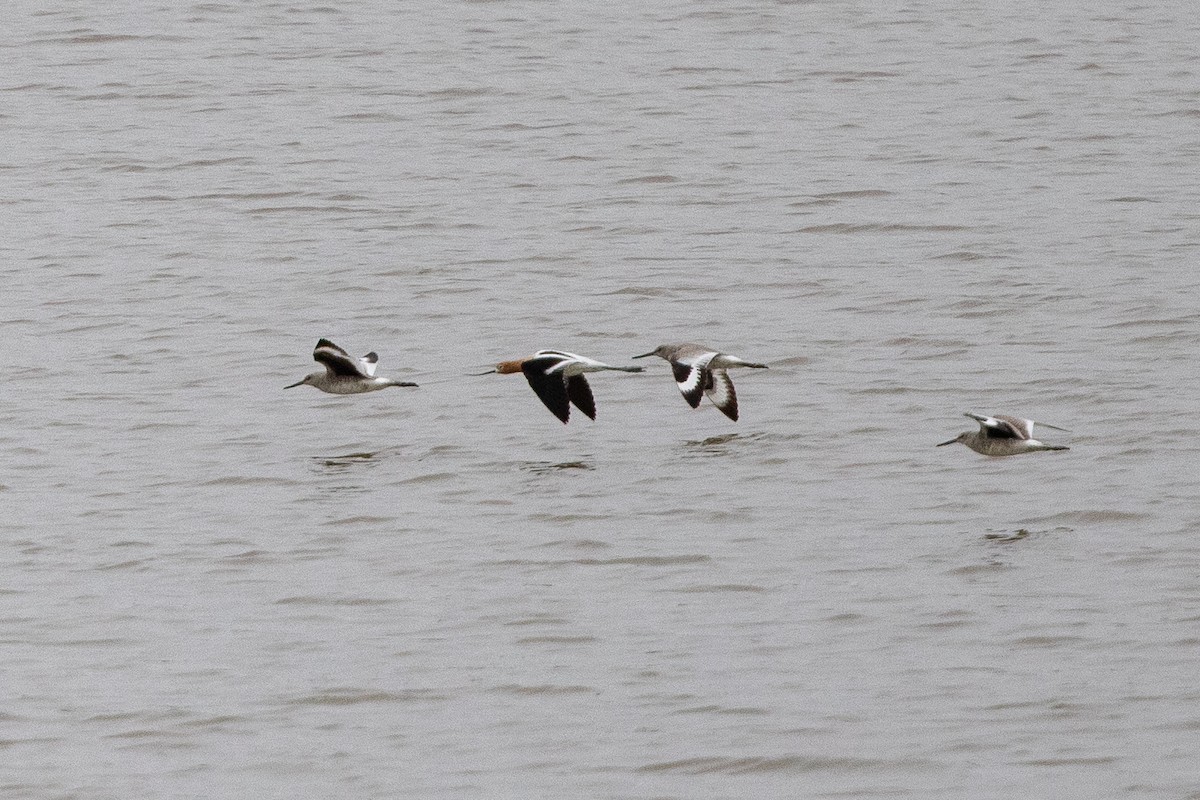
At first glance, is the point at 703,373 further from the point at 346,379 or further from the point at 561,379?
the point at 346,379

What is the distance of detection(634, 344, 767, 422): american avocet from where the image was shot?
13531 millimetres

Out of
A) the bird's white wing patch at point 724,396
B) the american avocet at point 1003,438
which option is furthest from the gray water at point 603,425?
the american avocet at point 1003,438

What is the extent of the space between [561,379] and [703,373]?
908 mm

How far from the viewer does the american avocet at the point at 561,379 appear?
43.5ft

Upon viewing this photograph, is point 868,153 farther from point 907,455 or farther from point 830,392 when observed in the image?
point 907,455

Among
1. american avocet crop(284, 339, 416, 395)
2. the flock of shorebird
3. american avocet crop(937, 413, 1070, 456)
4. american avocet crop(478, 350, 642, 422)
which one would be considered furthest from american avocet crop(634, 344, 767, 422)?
american avocet crop(937, 413, 1070, 456)

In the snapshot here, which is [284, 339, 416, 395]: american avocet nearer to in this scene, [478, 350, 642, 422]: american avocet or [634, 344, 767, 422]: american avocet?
[478, 350, 642, 422]: american avocet

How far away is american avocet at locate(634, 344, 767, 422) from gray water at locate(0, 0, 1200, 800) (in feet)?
0.60

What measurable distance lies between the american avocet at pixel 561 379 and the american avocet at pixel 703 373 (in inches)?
11.2

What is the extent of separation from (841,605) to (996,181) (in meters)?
11.4

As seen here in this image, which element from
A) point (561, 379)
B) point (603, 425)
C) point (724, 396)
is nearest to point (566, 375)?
point (561, 379)

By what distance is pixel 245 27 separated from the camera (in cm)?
2947

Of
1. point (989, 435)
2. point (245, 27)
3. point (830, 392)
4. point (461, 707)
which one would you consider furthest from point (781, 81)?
point (461, 707)

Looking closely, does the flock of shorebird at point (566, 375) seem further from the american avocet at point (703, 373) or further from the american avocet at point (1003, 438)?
the american avocet at point (1003, 438)
